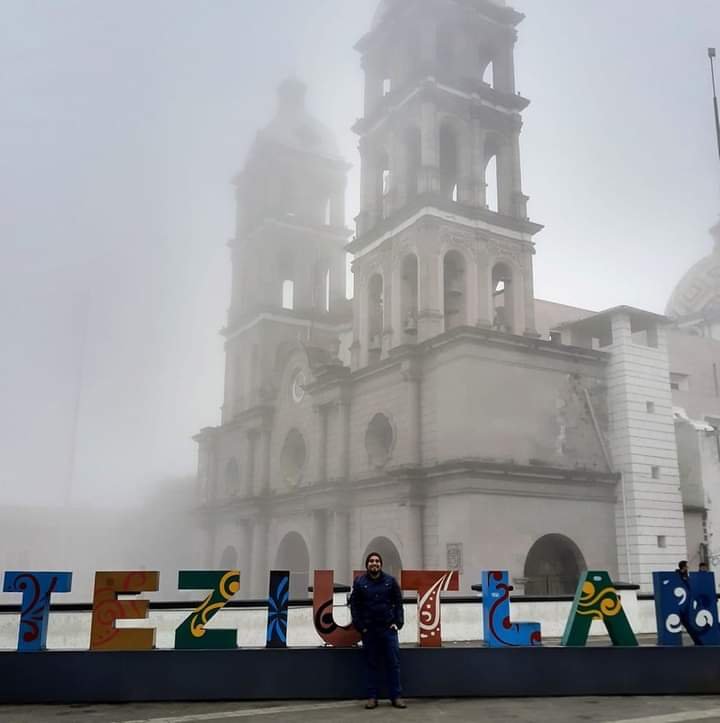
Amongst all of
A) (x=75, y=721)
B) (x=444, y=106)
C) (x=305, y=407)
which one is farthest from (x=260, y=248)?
(x=75, y=721)

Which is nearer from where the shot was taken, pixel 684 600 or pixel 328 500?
pixel 684 600

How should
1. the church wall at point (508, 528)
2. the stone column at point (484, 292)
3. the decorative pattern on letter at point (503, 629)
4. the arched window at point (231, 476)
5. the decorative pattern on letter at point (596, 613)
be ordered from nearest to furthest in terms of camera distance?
the decorative pattern on letter at point (503, 629)
the decorative pattern on letter at point (596, 613)
the church wall at point (508, 528)
the stone column at point (484, 292)
the arched window at point (231, 476)

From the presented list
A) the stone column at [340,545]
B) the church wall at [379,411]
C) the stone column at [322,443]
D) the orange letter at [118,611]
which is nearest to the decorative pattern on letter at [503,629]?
the orange letter at [118,611]

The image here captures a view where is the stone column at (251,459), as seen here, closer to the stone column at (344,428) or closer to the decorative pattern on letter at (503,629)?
the stone column at (344,428)

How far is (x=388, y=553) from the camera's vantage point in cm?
2762

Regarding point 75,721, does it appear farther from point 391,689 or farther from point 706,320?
point 706,320

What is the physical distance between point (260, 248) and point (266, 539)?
14.2 metres

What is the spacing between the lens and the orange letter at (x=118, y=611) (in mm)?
10492

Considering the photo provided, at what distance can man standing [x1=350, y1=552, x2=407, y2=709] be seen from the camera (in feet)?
32.7

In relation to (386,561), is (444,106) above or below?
above

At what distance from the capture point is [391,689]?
9.91 metres

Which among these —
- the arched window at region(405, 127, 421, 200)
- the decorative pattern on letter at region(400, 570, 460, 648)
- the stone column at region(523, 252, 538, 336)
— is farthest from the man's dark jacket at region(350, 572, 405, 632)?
the arched window at region(405, 127, 421, 200)

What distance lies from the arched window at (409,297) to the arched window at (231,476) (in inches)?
500

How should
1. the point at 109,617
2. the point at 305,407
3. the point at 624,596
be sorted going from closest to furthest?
the point at 109,617 → the point at 624,596 → the point at 305,407
